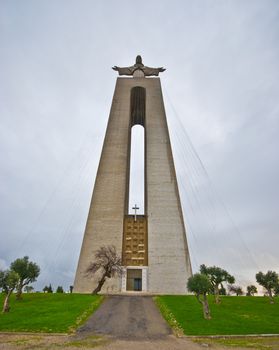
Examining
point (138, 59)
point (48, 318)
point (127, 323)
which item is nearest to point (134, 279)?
point (48, 318)

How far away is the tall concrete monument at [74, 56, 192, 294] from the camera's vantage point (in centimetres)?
2511

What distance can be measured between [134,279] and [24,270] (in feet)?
35.8

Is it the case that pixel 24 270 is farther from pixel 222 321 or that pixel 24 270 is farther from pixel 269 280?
pixel 269 280

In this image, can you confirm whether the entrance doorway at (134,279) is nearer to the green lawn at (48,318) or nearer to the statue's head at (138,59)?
the green lawn at (48,318)

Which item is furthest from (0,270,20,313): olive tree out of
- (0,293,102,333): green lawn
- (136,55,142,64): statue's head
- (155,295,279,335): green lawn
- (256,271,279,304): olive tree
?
(136,55,142,64): statue's head

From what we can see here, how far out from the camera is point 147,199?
95.6ft

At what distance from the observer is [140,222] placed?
2878 centimetres

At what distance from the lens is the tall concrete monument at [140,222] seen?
25.1m

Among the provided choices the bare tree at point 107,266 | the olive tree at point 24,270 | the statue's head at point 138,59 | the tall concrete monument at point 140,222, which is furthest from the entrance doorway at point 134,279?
the statue's head at point 138,59

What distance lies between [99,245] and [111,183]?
669cm

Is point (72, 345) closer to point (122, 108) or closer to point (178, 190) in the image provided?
point (178, 190)

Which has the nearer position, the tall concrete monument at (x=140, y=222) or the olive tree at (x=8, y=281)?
the olive tree at (x=8, y=281)

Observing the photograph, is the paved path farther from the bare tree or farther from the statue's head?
the statue's head

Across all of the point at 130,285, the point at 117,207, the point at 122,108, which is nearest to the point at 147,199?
the point at 117,207
